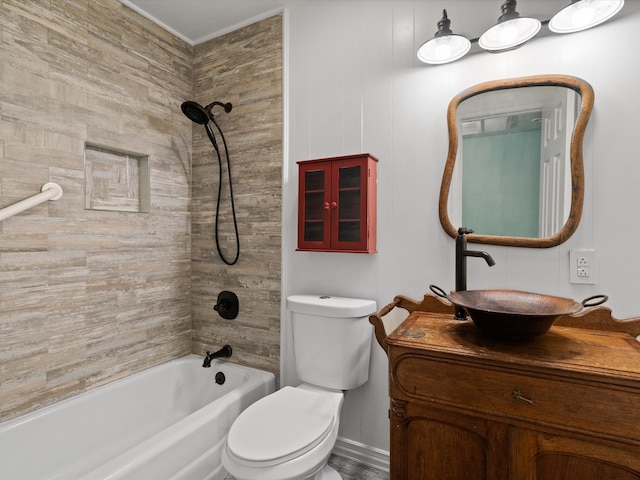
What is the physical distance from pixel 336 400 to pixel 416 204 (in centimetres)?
100

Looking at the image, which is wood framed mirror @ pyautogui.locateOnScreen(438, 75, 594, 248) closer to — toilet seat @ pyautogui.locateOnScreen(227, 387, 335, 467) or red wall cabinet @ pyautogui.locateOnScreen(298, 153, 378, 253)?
red wall cabinet @ pyautogui.locateOnScreen(298, 153, 378, 253)

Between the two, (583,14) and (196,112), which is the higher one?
(583,14)

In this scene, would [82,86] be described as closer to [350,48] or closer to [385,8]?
[350,48]

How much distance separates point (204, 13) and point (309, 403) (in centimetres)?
227

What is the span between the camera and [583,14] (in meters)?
1.32

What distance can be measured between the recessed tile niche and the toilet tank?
117 cm

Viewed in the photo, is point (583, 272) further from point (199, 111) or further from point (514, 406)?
point (199, 111)

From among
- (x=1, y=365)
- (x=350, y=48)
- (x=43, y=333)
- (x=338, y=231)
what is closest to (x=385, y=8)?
(x=350, y=48)

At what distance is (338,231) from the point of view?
1775mm

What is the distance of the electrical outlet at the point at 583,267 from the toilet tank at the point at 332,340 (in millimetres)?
851

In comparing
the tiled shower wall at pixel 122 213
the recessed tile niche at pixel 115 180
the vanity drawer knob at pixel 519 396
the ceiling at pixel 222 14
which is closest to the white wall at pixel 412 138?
the ceiling at pixel 222 14

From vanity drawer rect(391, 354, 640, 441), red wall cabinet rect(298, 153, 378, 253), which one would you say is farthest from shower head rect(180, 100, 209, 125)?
vanity drawer rect(391, 354, 640, 441)

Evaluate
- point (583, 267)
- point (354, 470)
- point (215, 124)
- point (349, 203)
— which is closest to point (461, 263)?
point (583, 267)

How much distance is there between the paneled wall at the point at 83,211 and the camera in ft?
5.07
